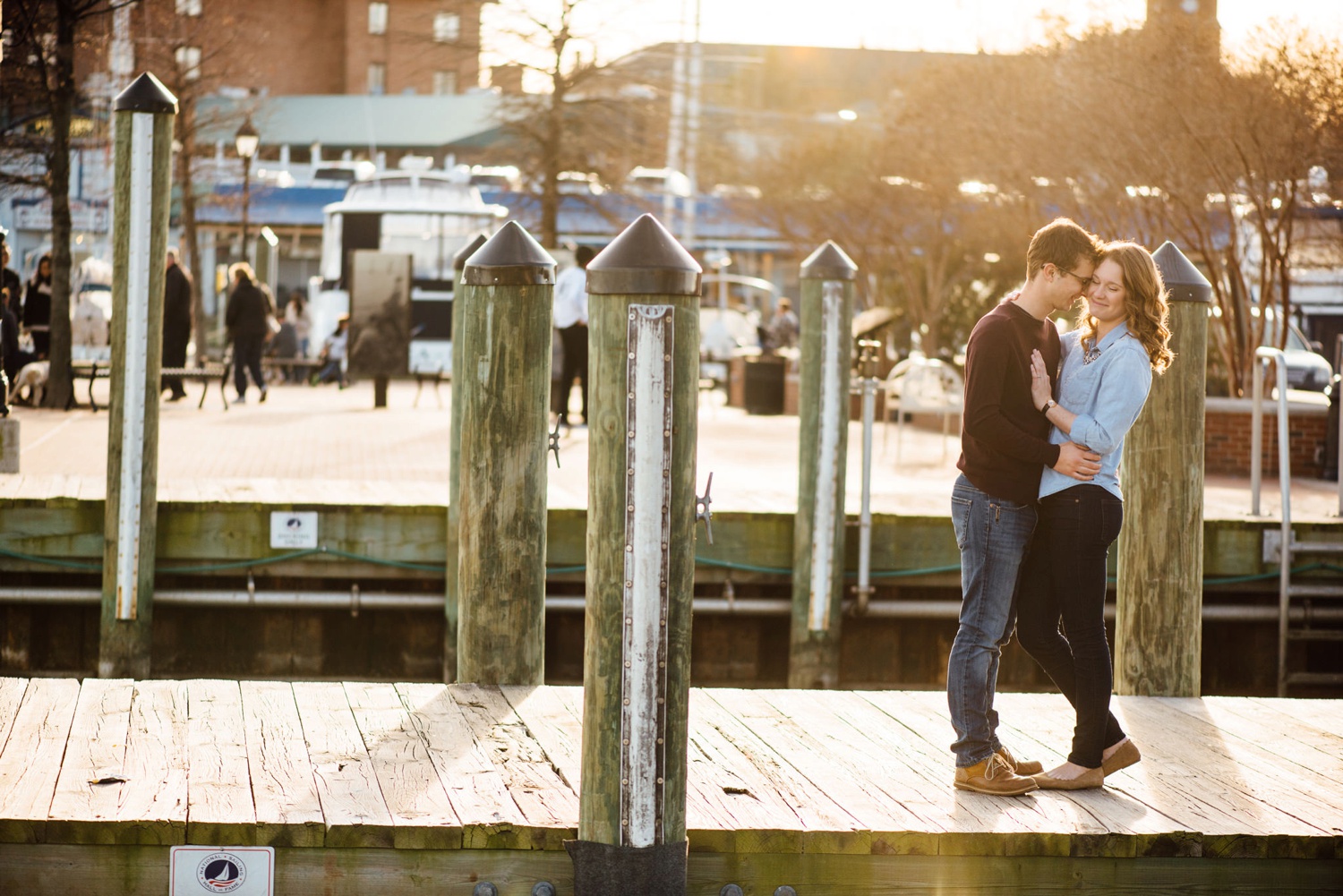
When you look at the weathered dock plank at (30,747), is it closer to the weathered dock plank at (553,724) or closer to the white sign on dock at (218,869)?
the white sign on dock at (218,869)

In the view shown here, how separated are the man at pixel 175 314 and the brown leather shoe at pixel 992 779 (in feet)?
52.9

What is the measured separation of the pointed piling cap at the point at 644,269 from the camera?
3.99 m

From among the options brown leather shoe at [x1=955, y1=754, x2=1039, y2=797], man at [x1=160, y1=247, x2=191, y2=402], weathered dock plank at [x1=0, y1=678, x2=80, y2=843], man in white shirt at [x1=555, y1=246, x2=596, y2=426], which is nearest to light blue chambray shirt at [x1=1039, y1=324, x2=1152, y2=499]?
brown leather shoe at [x1=955, y1=754, x2=1039, y2=797]

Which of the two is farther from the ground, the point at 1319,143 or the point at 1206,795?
the point at 1319,143

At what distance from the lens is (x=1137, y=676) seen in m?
6.36

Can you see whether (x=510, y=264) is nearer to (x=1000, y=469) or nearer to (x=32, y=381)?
(x=1000, y=469)

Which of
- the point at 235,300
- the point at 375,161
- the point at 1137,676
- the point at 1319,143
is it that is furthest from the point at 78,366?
the point at 375,161

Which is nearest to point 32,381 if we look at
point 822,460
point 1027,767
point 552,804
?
point 822,460

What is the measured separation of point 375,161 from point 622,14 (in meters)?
34.9

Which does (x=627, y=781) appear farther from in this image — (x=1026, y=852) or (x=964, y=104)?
(x=964, y=104)

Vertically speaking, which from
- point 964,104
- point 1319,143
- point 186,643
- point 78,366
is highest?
point 964,104

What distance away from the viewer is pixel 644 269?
13.1 ft

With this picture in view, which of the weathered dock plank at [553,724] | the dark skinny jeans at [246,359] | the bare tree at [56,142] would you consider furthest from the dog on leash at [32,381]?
the weathered dock plank at [553,724]

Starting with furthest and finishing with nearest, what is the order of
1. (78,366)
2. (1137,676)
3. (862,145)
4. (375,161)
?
1. (375,161)
2. (862,145)
3. (78,366)
4. (1137,676)
